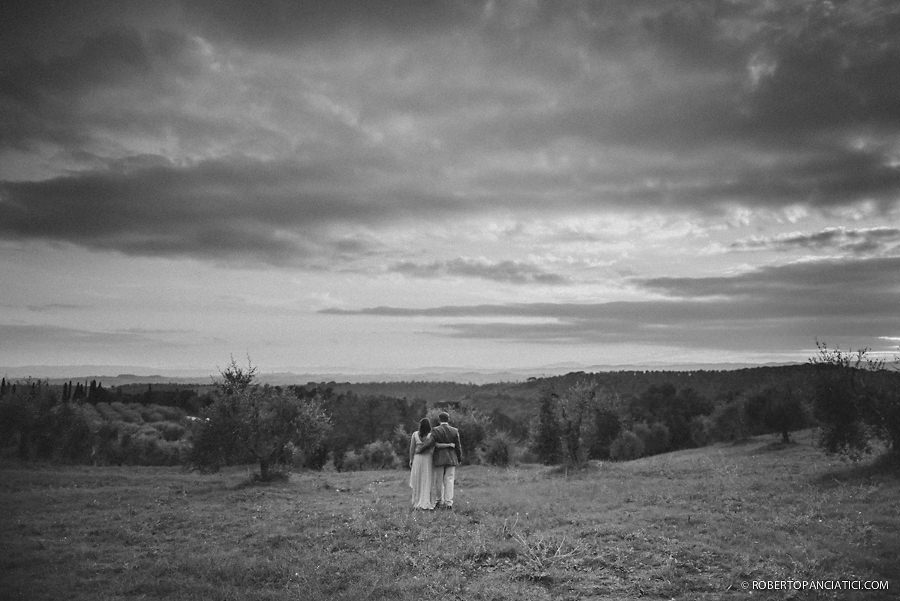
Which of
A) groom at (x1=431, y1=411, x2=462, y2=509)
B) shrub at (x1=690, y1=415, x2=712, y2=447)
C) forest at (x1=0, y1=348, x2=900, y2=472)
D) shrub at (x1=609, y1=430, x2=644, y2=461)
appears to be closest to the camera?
groom at (x1=431, y1=411, x2=462, y2=509)

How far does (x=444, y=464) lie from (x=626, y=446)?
274 feet

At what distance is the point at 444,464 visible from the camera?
1989 centimetres

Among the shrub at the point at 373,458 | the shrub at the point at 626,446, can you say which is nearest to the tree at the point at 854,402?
the shrub at the point at 373,458

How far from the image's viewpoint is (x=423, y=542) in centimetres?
1450

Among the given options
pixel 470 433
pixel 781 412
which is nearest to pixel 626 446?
pixel 781 412

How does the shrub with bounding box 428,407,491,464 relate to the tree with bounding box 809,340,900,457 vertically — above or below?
below

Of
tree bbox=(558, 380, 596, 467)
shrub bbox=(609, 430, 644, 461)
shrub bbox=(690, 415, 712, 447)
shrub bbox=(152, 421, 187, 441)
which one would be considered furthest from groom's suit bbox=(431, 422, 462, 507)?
shrub bbox=(152, 421, 187, 441)

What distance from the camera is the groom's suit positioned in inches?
782

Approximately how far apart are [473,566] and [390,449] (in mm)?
67158

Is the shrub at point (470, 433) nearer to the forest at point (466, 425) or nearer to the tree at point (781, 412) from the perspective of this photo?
the forest at point (466, 425)

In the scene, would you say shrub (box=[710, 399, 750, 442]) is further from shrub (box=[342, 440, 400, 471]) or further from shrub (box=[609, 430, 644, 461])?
shrub (box=[342, 440, 400, 471])

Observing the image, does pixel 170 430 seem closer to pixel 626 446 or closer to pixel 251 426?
pixel 251 426

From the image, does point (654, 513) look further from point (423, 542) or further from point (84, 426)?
point (84, 426)

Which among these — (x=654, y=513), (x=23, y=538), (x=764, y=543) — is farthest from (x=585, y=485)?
(x=23, y=538)
